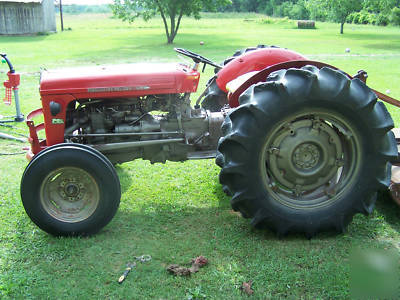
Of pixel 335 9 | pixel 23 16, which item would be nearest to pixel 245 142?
pixel 335 9

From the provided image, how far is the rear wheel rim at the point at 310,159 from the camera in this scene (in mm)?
3658

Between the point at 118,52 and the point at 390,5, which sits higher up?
the point at 390,5

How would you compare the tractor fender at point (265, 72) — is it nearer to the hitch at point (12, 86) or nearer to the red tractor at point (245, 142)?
the red tractor at point (245, 142)

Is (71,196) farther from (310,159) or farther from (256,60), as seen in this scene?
(256,60)

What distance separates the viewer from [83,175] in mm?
3738

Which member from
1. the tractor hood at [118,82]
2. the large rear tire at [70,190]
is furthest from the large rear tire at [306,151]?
the large rear tire at [70,190]

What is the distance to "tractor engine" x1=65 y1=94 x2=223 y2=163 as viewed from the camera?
4.15 m

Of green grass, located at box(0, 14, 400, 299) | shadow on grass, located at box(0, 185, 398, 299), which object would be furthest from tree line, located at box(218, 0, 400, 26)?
shadow on grass, located at box(0, 185, 398, 299)

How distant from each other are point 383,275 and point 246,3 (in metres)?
70.3

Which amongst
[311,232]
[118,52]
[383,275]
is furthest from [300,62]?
[118,52]

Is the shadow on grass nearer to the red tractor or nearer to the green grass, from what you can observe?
the green grass

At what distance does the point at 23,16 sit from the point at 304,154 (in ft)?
98.4

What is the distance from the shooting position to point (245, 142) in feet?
11.2

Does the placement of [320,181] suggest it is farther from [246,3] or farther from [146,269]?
[246,3]
